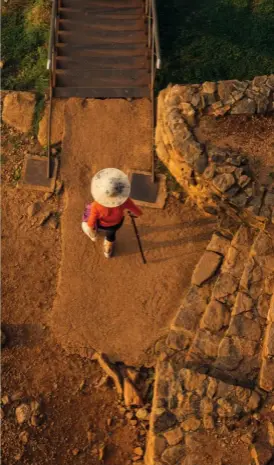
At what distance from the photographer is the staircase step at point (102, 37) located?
10867 millimetres

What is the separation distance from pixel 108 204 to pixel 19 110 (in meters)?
3.97

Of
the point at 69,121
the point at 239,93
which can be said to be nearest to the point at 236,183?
the point at 239,93

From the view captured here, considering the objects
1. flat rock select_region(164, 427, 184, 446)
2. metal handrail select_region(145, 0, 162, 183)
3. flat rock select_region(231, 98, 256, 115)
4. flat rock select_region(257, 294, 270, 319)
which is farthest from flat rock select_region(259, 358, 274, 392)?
flat rock select_region(231, 98, 256, 115)

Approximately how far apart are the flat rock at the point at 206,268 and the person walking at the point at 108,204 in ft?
5.05

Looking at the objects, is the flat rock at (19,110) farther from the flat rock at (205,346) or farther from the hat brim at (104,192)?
the flat rock at (205,346)

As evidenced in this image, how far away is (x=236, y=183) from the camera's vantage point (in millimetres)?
8594

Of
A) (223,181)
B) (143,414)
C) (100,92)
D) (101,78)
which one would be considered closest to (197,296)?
(223,181)

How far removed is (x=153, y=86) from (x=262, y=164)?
2811 mm

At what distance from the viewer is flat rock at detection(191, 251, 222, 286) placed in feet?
28.6

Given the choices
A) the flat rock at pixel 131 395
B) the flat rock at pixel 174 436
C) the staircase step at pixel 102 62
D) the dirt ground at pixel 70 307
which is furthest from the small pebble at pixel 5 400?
the staircase step at pixel 102 62

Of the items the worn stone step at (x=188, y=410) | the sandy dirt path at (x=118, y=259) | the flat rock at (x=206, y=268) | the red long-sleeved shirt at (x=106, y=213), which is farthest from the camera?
the flat rock at (x=206, y=268)

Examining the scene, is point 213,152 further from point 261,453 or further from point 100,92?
point 261,453

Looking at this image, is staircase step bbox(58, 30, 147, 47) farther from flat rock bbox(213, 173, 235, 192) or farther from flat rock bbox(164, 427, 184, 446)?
flat rock bbox(164, 427, 184, 446)

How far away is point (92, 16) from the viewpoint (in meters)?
11.1
